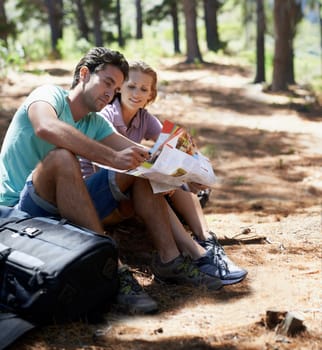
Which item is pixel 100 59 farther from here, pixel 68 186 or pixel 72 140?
pixel 68 186

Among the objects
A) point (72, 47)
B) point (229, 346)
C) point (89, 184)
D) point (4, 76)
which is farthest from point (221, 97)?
point (229, 346)

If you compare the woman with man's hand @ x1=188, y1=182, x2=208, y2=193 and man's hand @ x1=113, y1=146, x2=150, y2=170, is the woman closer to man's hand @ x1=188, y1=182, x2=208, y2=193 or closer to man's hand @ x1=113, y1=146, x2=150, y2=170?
man's hand @ x1=188, y1=182, x2=208, y2=193

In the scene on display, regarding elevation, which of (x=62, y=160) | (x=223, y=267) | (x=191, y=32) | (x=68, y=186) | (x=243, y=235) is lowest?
(x=243, y=235)

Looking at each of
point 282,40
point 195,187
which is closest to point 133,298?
point 195,187

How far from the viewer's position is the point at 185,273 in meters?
3.08

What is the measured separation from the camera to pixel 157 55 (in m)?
19.6

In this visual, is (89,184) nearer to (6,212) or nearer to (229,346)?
(6,212)

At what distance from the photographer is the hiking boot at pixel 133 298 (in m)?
2.71

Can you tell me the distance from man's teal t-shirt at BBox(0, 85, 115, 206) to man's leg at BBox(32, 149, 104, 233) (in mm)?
A: 255

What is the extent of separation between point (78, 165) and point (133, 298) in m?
0.69

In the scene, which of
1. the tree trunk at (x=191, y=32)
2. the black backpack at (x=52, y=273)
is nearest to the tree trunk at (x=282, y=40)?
the tree trunk at (x=191, y=32)

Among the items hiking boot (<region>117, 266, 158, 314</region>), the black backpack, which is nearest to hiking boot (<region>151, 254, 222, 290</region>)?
hiking boot (<region>117, 266, 158, 314</region>)

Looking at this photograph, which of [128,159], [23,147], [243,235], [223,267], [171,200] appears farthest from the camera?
[243,235]

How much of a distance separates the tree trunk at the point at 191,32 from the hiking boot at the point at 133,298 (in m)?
13.6
